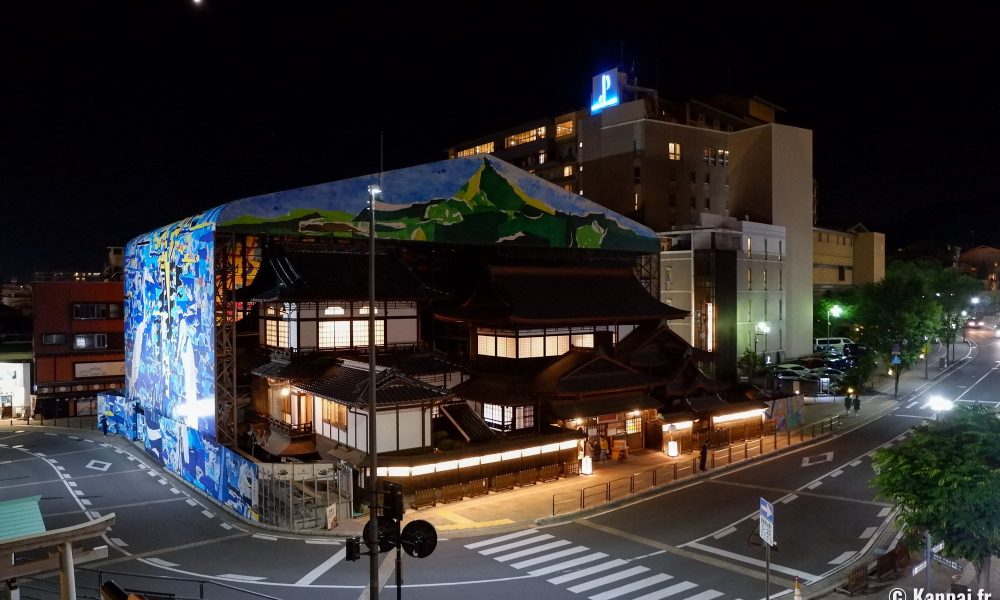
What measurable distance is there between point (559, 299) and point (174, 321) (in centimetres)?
2215

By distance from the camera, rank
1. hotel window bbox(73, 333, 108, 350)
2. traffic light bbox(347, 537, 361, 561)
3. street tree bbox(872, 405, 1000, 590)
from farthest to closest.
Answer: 1. hotel window bbox(73, 333, 108, 350)
2. street tree bbox(872, 405, 1000, 590)
3. traffic light bbox(347, 537, 361, 561)

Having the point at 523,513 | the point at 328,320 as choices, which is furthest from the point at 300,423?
the point at 523,513

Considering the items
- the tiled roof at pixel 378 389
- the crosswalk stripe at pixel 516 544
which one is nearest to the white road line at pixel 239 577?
the crosswalk stripe at pixel 516 544

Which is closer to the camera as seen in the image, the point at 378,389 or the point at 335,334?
the point at 378,389

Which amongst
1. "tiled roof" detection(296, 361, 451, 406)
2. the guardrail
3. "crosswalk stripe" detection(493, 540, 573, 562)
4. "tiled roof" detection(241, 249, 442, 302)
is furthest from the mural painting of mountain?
"crosswalk stripe" detection(493, 540, 573, 562)

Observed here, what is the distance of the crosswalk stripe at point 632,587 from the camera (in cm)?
1978

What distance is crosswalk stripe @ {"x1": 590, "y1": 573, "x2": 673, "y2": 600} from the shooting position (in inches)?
Result: 779

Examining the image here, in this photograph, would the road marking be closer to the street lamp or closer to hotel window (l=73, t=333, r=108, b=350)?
hotel window (l=73, t=333, r=108, b=350)

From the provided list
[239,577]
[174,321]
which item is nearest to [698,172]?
[174,321]

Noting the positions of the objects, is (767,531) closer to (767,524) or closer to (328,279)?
(767,524)

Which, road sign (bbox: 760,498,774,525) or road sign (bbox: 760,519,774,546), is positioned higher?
road sign (bbox: 760,498,774,525)

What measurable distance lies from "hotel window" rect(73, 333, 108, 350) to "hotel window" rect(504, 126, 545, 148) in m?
64.7

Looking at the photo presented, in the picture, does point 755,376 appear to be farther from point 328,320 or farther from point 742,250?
point 328,320

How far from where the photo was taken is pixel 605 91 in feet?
259
